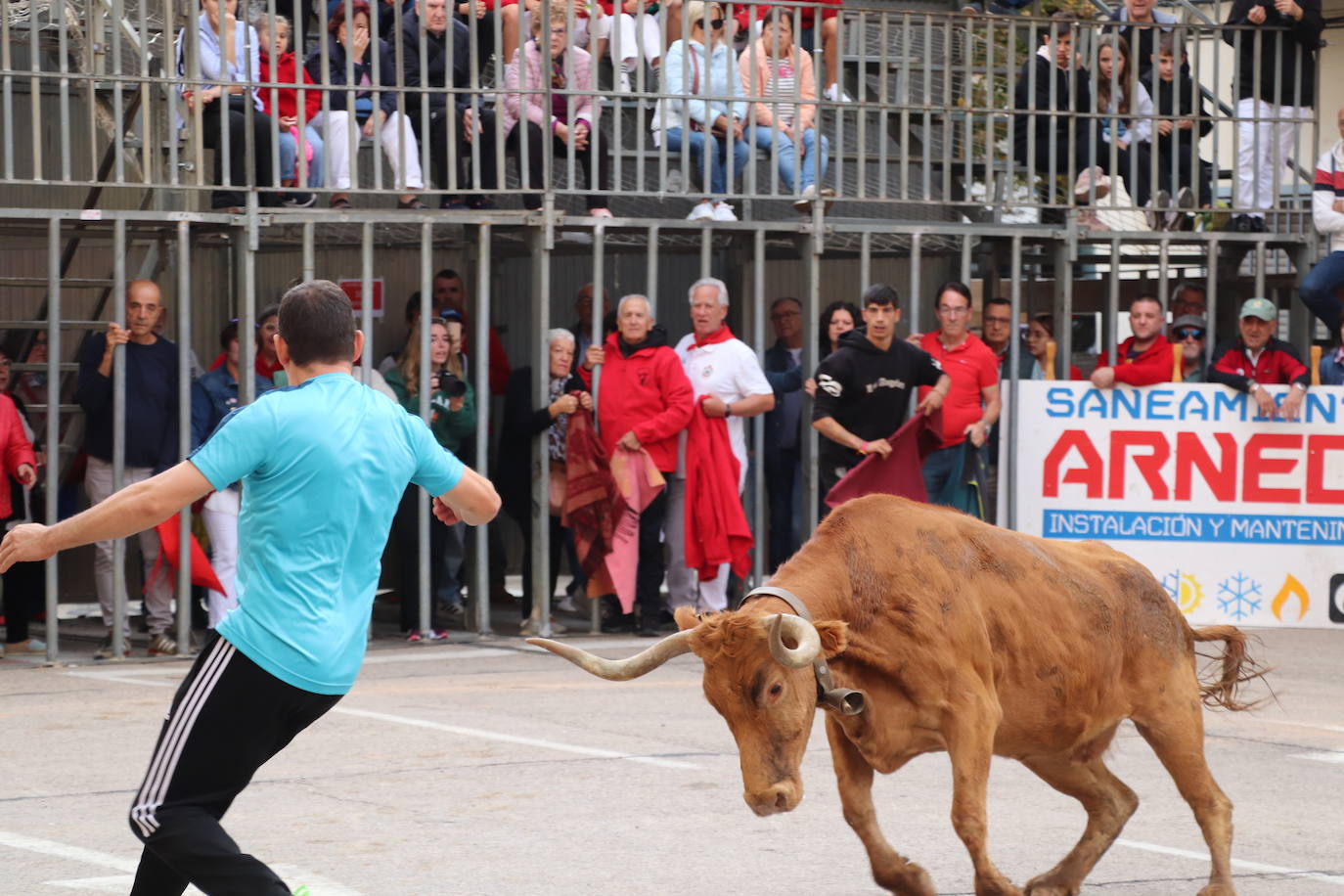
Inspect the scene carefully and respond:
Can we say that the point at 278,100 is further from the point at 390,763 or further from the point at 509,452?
the point at 390,763

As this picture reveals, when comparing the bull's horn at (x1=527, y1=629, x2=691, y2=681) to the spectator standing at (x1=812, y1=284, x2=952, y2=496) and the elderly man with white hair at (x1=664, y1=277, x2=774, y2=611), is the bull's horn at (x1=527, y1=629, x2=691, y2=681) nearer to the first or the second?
the spectator standing at (x1=812, y1=284, x2=952, y2=496)

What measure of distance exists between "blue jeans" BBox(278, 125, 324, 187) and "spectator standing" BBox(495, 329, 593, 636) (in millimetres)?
1829

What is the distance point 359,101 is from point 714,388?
2.92 m

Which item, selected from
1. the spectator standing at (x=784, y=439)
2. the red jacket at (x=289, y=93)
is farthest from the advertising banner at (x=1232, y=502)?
the red jacket at (x=289, y=93)

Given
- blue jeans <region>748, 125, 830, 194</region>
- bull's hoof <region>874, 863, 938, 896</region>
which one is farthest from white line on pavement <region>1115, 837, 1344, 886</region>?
blue jeans <region>748, 125, 830, 194</region>

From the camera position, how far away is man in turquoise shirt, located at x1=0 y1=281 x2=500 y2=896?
474cm

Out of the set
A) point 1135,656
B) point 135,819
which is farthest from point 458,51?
point 135,819

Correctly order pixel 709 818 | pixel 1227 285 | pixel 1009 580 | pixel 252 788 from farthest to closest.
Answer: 1. pixel 1227 285
2. pixel 252 788
3. pixel 709 818
4. pixel 1009 580

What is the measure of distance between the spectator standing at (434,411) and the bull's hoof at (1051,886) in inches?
272

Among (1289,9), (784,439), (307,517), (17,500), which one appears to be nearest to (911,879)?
(307,517)

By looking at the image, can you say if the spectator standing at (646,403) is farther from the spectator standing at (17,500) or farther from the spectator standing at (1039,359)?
the spectator standing at (17,500)

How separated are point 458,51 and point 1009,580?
24.7ft

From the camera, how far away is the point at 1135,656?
Result: 258 inches

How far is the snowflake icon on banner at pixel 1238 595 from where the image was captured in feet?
44.7
